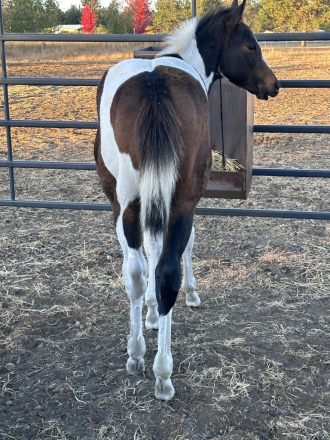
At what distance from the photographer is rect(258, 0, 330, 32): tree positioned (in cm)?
2696

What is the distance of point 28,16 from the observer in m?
25.0

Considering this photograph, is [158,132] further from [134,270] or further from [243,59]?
[243,59]

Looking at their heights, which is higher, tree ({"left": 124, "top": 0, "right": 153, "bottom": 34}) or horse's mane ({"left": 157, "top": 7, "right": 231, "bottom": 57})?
tree ({"left": 124, "top": 0, "right": 153, "bottom": 34})

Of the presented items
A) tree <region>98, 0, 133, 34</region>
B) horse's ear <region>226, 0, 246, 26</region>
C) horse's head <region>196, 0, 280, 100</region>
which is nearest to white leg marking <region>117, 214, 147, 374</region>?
horse's head <region>196, 0, 280, 100</region>

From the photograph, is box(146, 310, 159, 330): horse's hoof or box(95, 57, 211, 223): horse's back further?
box(146, 310, 159, 330): horse's hoof

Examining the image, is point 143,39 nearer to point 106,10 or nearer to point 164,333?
point 164,333

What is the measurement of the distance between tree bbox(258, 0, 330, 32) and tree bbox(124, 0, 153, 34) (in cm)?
686

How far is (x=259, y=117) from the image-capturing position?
29.2 feet

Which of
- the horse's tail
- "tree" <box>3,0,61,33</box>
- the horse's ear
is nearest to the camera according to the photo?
the horse's tail

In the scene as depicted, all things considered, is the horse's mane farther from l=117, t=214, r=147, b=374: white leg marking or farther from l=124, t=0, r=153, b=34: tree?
l=124, t=0, r=153, b=34: tree

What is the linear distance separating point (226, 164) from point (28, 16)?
25.1 meters

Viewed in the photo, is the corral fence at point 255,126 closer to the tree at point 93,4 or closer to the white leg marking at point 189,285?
the white leg marking at point 189,285

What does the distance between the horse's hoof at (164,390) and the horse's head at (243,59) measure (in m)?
1.86

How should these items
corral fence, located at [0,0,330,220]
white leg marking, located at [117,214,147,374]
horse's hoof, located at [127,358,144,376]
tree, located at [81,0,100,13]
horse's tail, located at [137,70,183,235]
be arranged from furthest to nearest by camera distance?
tree, located at [81,0,100,13]
corral fence, located at [0,0,330,220]
horse's hoof, located at [127,358,144,376]
white leg marking, located at [117,214,147,374]
horse's tail, located at [137,70,183,235]
